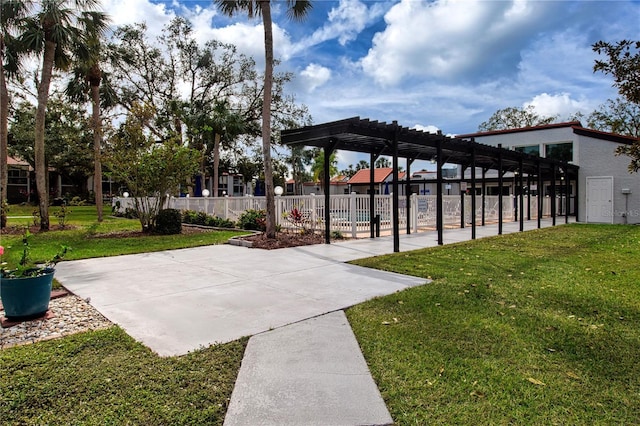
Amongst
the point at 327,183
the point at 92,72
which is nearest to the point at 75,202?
the point at 92,72

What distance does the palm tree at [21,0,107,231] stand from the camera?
12.5 metres

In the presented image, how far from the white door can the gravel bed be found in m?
23.0

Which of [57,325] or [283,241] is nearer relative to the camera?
[57,325]

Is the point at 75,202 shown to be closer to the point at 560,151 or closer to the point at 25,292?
the point at 25,292

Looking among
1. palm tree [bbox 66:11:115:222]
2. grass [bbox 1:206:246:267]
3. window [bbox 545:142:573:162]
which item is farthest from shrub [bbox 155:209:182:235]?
window [bbox 545:142:573:162]

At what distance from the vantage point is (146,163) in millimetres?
12812

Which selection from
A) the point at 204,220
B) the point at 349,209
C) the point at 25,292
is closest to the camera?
the point at 25,292

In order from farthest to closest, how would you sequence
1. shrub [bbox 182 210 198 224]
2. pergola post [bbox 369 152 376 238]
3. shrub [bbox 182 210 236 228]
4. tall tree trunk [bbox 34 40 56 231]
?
shrub [bbox 182 210 198 224] < shrub [bbox 182 210 236 228] < tall tree trunk [bbox 34 40 56 231] < pergola post [bbox 369 152 376 238]

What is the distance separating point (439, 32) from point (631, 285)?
7.65m

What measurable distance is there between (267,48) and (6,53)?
1036cm

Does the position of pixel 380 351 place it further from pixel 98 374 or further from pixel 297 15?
pixel 297 15

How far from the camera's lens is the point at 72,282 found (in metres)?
6.06

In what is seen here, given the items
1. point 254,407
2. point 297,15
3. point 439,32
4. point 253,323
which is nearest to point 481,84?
point 439,32

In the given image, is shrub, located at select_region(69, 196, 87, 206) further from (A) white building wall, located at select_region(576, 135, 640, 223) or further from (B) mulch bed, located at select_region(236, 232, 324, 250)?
(A) white building wall, located at select_region(576, 135, 640, 223)
